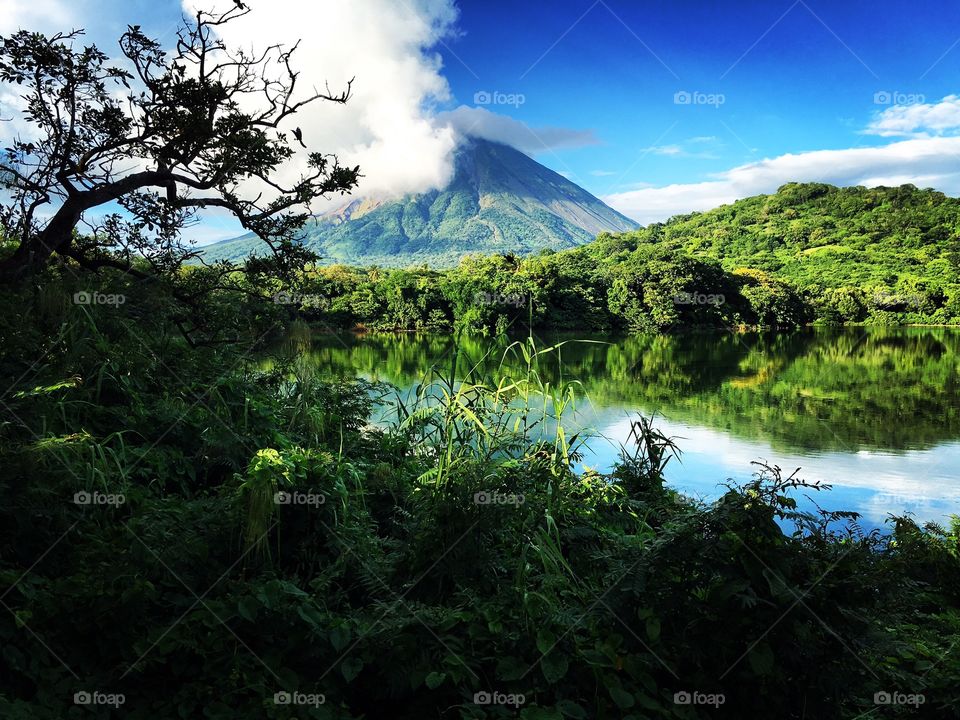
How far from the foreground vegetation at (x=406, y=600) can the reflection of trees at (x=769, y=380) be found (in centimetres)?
170

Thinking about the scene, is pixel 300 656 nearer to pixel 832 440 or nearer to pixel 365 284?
pixel 832 440

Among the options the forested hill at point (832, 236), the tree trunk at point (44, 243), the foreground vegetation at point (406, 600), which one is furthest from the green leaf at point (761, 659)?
the forested hill at point (832, 236)

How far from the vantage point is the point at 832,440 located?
13.8 m

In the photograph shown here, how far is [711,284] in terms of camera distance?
46906 millimetres

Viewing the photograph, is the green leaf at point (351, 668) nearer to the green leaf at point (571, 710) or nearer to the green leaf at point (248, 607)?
the green leaf at point (248, 607)

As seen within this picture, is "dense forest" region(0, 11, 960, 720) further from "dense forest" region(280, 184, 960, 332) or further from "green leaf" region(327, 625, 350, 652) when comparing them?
"dense forest" region(280, 184, 960, 332)

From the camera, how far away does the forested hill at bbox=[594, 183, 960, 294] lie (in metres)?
56.8

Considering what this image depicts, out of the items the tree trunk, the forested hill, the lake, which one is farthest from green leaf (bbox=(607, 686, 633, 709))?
the forested hill

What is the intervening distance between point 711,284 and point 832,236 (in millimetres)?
39264

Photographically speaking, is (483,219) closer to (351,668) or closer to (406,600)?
(406,600)

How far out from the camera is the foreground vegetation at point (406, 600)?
2193 millimetres

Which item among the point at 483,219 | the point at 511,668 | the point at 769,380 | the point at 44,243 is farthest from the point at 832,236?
the point at 511,668

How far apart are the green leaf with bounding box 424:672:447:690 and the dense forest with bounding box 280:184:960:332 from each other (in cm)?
1634

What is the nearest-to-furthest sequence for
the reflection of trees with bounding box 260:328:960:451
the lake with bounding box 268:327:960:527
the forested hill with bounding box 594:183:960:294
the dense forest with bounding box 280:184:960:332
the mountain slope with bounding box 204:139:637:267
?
1. the lake with bounding box 268:327:960:527
2. the reflection of trees with bounding box 260:328:960:451
3. the dense forest with bounding box 280:184:960:332
4. the forested hill with bounding box 594:183:960:294
5. the mountain slope with bounding box 204:139:637:267
